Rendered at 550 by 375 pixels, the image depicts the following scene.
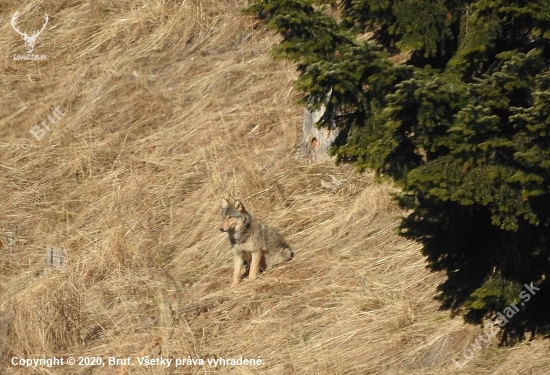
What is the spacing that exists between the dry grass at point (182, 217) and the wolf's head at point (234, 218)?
513mm

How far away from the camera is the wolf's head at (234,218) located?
9.70m

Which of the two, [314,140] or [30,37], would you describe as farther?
[30,37]

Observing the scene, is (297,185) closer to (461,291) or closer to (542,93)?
(461,291)

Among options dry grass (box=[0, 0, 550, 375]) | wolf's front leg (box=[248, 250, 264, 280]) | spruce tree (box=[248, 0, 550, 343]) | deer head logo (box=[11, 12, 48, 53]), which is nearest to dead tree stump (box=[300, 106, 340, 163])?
dry grass (box=[0, 0, 550, 375])

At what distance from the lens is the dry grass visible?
8.09 metres

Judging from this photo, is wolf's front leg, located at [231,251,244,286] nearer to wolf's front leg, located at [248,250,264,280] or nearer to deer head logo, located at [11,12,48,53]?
wolf's front leg, located at [248,250,264,280]

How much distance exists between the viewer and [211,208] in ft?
36.0

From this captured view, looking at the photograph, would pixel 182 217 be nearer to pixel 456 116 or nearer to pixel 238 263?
pixel 238 263

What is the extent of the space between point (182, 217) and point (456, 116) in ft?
18.7

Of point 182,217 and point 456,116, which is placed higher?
point 456,116

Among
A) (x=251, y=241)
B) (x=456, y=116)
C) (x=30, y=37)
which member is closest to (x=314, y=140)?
(x=251, y=241)

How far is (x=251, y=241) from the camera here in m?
9.66

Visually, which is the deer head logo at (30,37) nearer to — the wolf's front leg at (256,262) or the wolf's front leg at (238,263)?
the wolf's front leg at (238,263)

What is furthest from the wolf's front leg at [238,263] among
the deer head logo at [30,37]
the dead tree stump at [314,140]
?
the deer head logo at [30,37]
